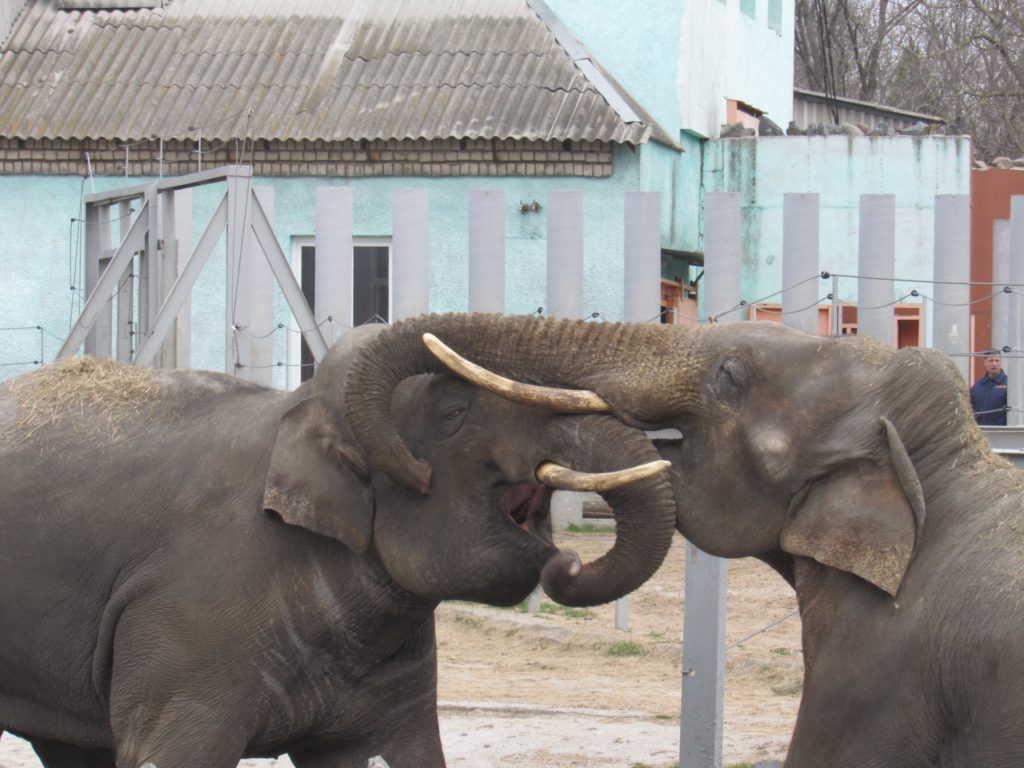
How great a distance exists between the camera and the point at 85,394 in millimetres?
6879

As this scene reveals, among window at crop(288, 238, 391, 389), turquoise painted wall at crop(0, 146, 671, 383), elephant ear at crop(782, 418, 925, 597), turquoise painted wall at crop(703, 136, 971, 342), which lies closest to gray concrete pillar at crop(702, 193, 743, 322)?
elephant ear at crop(782, 418, 925, 597)

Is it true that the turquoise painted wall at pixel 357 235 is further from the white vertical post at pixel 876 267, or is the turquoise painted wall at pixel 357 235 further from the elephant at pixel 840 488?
the elephant at pixel 840 488

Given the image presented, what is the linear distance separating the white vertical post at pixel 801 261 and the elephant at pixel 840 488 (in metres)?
2.96

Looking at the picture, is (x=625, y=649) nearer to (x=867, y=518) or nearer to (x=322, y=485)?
(x=322, y=485)

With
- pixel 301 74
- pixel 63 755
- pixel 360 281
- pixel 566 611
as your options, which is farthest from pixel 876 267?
pixel 301 74

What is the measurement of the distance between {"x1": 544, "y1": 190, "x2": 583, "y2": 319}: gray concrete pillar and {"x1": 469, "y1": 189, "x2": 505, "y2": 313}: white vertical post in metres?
0.30

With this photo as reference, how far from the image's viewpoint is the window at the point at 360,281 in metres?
18.6

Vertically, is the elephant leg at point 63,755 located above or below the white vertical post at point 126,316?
below

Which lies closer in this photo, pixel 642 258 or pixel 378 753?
pixel 378 753

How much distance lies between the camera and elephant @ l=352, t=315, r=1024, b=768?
5.49 metres

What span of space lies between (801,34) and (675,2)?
15.5 meters

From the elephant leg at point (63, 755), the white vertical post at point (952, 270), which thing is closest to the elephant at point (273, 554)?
the elephant leg at point (63, 755)

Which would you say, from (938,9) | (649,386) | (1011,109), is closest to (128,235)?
(649,386)

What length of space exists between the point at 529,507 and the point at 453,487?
297 millimetres
